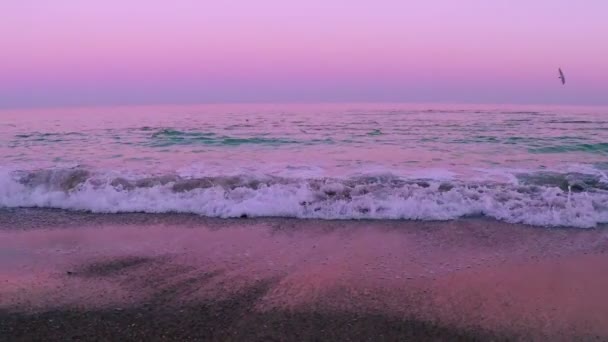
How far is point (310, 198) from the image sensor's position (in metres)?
9.09

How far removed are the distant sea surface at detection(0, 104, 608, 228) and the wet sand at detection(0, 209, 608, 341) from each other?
890 millimetres

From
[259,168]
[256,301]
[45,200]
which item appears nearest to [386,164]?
[259,168]

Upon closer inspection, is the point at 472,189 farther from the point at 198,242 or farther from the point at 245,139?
the point at 245,139

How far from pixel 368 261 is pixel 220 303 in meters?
2.01

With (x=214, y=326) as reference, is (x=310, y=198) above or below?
above

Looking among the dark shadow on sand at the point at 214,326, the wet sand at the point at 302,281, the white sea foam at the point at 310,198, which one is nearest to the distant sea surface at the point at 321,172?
the white sea foam at the point at 310,198

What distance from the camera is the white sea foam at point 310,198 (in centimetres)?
824

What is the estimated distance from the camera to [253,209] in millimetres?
8398

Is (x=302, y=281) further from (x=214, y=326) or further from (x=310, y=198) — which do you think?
(x=310, y=198)

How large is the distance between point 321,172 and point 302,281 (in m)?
7.35

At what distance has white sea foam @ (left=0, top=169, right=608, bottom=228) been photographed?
8.24 meters

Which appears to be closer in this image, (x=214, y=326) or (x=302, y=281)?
(x=214, y=326)

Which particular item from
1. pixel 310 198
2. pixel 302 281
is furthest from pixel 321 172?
pixel 302 281

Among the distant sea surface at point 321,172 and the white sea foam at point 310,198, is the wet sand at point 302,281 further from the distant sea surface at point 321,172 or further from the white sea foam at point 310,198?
the distant sea surface at point 321,172
